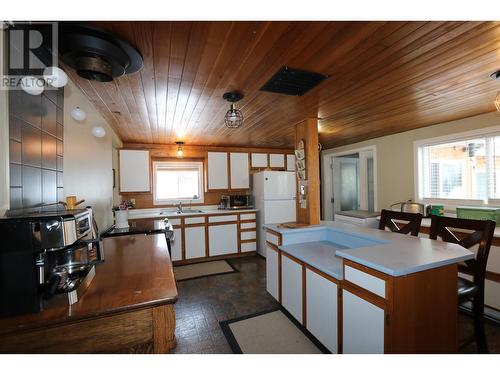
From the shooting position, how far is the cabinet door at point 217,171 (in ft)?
14.1

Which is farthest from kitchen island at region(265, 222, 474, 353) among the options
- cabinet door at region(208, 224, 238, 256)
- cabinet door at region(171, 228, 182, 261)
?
cabinet door at region(171, 228, 182, 261)

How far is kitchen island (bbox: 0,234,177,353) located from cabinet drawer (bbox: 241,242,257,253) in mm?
3094

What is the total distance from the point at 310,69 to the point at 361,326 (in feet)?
5.46

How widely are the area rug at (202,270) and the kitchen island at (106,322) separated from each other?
2.29m

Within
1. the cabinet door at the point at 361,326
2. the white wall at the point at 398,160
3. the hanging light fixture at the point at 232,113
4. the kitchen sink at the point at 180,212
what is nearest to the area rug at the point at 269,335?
the cabinet door at the point at 361,326

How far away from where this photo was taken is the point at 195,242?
388 cm

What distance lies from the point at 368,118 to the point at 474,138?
1.33 m

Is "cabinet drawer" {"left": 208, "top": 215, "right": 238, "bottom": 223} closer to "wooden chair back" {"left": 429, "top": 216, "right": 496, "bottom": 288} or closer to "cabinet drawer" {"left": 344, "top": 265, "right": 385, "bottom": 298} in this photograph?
"cabinet drawer" {"left": 344, "top": 265, "right": 385, "bottom": 298}

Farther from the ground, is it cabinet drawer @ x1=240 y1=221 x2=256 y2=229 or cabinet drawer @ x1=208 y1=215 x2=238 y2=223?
cabinet drawer @ x1=208 y1=215 x2=238 y2=223

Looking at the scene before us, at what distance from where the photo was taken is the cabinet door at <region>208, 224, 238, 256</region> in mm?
3994

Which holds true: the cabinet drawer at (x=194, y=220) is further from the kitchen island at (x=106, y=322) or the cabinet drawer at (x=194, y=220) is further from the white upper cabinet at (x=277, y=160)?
the kitchen island at (x=106, y=322)
